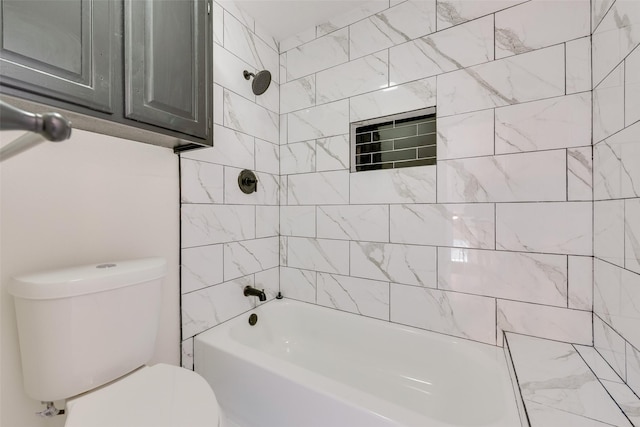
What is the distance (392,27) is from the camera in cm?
164

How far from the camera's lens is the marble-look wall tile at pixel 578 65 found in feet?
3.98

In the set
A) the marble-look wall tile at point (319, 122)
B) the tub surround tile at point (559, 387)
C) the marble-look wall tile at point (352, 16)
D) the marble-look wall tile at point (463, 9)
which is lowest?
the tub surround tile at point (559, 387)

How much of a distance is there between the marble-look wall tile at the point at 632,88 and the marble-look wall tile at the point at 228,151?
5.90ft

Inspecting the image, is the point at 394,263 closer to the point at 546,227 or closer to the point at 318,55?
the point at 546,227

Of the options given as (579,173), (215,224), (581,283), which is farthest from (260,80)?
(581,283)

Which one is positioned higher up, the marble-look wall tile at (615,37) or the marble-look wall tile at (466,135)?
the marble-look wall tile at (615,37)

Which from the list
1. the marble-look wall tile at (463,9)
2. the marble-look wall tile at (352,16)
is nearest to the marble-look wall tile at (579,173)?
the marble-look wall tile at (463,9)

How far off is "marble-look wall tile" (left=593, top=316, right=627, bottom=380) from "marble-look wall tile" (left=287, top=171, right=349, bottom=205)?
4.40 feet

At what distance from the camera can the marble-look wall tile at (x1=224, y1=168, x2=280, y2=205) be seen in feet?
5.56

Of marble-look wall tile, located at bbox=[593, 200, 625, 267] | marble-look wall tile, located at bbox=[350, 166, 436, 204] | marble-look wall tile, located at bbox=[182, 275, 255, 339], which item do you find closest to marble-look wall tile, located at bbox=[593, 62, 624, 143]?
marble-look wall tile, located at bbox=[593, 200, 625, 267]

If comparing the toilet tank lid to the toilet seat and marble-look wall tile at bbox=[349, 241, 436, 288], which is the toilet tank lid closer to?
the toilet seat

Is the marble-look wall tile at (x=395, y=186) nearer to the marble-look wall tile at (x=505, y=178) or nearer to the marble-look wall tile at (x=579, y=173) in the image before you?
the marble-look wall tile at (x=505, y=178)

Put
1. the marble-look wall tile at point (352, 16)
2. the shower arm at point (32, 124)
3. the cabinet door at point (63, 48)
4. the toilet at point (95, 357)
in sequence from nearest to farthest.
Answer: the shower arm at point (32, 124), the cabinet door at point (63, 48), the toilet at point (95, 357), the marble-look wall tile at point (352, 16)

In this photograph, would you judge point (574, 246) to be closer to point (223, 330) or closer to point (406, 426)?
point (406, 426)
